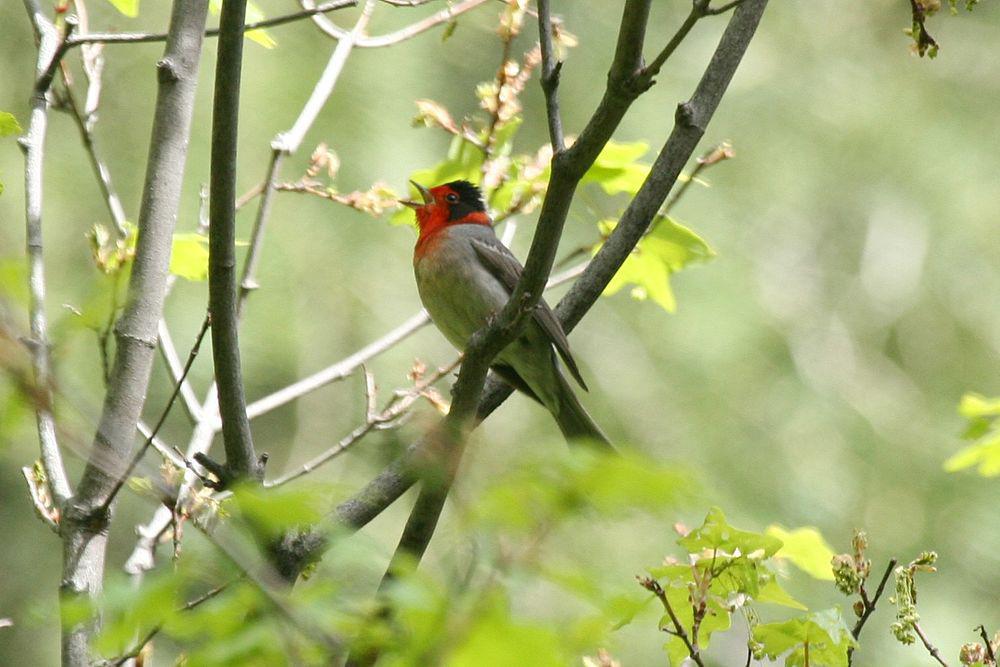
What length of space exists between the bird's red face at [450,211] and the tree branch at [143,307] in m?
2.06

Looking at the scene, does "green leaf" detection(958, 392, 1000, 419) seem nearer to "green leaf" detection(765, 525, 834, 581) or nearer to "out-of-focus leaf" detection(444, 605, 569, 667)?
"green leaf" detection(765, 525, 834, 581)

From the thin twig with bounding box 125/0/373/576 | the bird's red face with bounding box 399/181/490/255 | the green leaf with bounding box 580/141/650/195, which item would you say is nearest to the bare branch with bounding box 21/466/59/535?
the thin twig with bounding box 125/0/373/576

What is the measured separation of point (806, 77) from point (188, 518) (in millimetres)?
5997

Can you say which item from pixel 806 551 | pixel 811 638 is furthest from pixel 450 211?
pixel 811 638

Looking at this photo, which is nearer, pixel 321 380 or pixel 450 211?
pixel 321 380

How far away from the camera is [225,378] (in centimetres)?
278

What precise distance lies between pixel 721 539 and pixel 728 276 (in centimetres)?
478

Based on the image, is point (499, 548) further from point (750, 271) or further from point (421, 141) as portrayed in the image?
point (750, 271)

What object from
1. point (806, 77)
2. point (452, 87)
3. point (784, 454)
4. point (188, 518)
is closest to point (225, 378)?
point (188, 518)

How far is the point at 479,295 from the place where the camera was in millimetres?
4875

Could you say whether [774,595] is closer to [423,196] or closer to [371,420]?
[371,420]

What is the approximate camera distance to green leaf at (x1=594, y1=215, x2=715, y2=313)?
3.83 metres

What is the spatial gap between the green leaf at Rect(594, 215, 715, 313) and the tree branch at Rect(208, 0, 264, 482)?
135cm

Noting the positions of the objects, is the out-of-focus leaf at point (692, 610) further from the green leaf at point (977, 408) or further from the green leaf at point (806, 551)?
the green leaf at point (977, 408)
